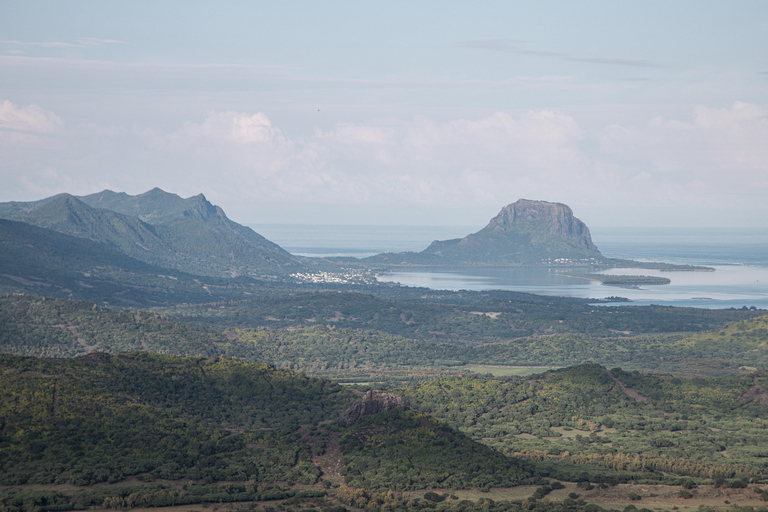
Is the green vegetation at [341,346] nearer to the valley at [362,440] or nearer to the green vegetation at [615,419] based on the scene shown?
the valley at [362,440]

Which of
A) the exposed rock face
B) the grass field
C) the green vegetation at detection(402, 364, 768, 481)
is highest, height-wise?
the exposed rock face

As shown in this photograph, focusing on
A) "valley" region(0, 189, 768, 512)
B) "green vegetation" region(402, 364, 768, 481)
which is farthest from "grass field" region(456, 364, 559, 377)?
"green vegetation" region(402, 364, 768, 481)

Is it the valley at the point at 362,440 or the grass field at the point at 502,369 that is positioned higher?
the valley at the point at 362,440

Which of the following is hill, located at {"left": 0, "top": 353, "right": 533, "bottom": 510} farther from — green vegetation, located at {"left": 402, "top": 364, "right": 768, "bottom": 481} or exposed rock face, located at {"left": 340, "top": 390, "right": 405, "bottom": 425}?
green vegetation, located at {"left": 402, "top": 364, "right": 768, "bottom": 481}

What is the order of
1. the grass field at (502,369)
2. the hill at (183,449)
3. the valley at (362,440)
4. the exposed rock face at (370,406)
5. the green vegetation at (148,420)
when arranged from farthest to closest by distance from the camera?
the grass field at (502,369) < the exposed rock face at (370,406) < the green vegetation at (148,420) < the hill at (183,449) < the valley at (362,440)

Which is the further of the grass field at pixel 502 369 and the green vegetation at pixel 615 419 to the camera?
the grass field at pixel 502 369

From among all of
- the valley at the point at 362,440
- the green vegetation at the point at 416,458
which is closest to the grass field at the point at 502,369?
the valley at the point at 362,440

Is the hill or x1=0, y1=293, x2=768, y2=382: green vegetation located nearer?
the hill


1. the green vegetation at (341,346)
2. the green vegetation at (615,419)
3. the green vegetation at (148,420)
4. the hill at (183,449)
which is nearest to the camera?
the hill at (183,449)

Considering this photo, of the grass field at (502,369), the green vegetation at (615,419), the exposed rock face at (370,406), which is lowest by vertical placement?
the grass field at (502,369)
